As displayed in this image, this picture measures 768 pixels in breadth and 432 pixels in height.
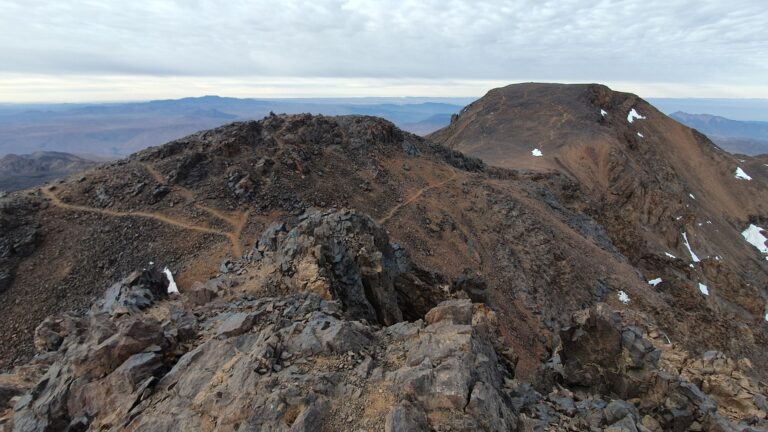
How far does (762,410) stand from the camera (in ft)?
52.9

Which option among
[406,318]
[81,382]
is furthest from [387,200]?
[81,382]

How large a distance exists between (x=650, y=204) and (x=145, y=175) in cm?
6541

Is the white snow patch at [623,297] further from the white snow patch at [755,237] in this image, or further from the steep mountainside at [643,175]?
the white snow patch at [755,237]

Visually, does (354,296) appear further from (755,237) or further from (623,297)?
(755,237)

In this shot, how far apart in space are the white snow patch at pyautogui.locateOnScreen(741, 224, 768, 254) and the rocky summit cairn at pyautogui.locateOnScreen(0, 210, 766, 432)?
75588 mm

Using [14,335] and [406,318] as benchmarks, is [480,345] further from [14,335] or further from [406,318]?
[14,335]

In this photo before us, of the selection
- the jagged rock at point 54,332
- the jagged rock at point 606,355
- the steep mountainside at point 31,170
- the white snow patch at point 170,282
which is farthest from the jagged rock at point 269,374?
the steep mountainside at point 31,170

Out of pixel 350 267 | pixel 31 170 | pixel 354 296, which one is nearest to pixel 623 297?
pixel 350 267

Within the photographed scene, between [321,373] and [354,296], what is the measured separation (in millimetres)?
8563

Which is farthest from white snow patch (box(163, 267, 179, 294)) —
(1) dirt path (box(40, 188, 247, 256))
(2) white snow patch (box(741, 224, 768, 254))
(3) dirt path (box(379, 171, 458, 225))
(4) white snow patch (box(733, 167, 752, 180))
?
(4) white snow patch (box(733, 167, 752, 180))

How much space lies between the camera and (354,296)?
20047mm

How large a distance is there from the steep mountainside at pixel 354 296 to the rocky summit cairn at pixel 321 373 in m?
0.06

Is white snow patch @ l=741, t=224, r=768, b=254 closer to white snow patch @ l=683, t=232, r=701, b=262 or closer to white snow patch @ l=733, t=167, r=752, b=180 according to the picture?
white snow patch @ l=733, t=167, r=752, b=180

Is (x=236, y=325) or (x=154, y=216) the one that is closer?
(x=236, y=325)
